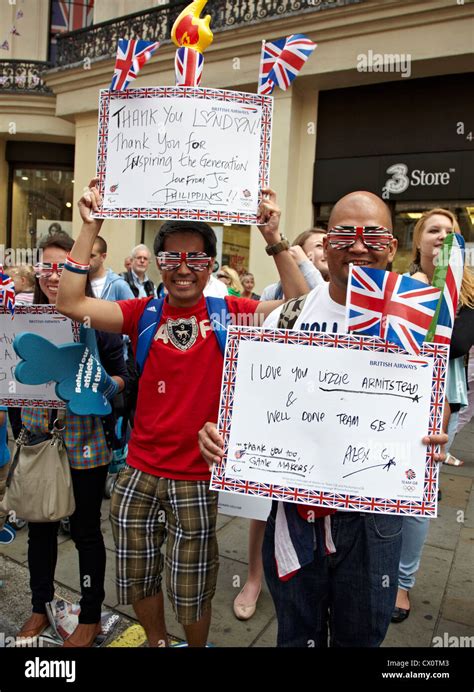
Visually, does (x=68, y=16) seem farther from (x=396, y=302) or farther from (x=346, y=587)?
(x=346, y=587)

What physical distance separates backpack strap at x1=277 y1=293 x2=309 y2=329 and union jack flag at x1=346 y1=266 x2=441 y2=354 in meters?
0.32

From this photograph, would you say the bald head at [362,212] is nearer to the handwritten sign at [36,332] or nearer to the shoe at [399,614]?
the handwritten sign at [36,332]

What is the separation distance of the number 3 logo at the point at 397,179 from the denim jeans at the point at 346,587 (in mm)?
8491

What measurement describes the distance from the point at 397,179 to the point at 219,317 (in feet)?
26.6

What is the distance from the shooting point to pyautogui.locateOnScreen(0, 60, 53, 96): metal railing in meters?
13.3

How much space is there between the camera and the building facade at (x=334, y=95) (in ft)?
27.1

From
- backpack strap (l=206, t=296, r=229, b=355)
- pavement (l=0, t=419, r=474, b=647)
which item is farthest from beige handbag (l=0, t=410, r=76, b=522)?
backpack strap (l=206, t=296, r=229, b=355)

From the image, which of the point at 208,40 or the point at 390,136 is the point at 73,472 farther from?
the point at 390,136

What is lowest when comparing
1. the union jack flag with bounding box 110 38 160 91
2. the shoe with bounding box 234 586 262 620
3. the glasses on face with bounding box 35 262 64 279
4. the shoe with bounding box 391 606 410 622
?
the shoe with bounding box 234 586 262 620

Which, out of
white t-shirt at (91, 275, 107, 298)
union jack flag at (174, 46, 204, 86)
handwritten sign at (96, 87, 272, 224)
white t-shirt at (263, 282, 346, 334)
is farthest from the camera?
white t-shirt at (91, 275, 107, 298)

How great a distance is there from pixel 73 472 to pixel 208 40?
204 centimetres

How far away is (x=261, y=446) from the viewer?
1.56 metres

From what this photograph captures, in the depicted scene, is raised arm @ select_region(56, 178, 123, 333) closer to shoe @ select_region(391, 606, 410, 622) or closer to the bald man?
the bald man


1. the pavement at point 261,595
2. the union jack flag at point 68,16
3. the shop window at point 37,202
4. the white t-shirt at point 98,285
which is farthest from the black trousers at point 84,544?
the union jack flag at point 68,16
